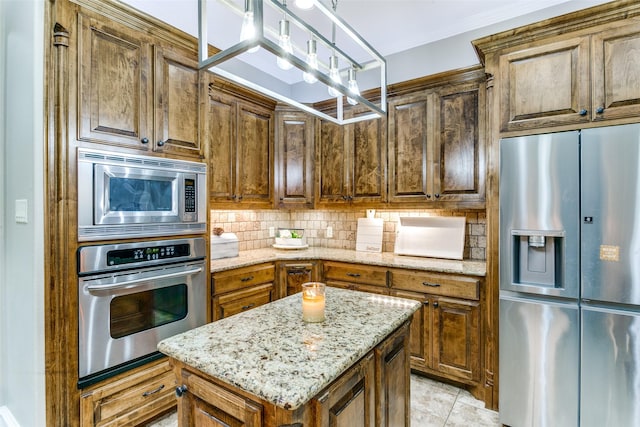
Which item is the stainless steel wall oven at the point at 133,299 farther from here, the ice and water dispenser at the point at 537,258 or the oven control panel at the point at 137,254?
the ice and water dispenser at the point at 537,258

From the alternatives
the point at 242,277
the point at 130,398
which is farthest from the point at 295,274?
the point at 130,398

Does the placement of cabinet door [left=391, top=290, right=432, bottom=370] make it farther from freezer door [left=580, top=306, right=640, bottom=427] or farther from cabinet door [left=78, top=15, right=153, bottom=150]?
cabinet door [left=78, top=15, right=153, bottom=150]

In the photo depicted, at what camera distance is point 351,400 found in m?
1.15

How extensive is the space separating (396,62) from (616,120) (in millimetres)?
2057

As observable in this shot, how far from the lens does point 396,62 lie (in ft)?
11.2

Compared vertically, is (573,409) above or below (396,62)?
below

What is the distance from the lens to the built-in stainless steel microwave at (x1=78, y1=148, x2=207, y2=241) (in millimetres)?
1809

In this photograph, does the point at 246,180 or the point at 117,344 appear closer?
the point at 117,344

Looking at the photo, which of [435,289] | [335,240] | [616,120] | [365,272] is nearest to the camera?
[616,120]

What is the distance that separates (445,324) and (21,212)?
2.93 metres

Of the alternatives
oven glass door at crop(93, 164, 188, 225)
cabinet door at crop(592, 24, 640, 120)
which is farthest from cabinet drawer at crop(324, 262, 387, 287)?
cabinet door at crop(592, 24, 640, 120)

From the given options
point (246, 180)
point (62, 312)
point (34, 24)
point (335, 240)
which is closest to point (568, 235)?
point (335, 240)

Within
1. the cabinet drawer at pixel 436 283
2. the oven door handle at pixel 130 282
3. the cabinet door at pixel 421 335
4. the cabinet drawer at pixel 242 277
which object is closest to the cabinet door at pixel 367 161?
the cabinet drawer at pixel 436 283

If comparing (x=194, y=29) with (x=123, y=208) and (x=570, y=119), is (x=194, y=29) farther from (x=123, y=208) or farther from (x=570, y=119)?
(x=570, y=119)
